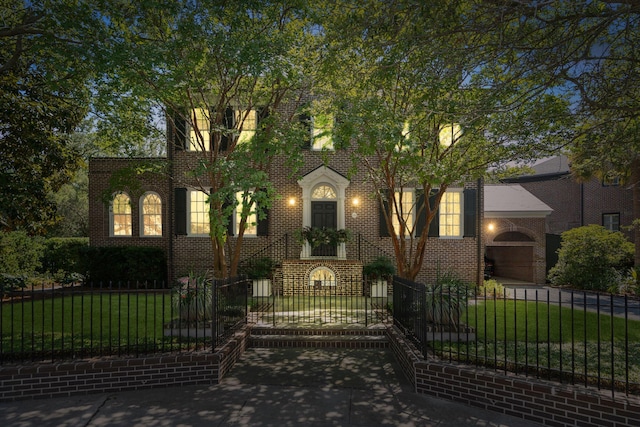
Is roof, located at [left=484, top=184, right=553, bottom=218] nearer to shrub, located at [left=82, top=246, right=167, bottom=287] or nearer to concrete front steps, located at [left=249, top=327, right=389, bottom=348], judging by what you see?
concrete front steps, located at [left=249, top=327, right=389, bottom=348]

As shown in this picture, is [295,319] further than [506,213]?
No

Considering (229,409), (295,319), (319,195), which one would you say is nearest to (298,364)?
(229,409)

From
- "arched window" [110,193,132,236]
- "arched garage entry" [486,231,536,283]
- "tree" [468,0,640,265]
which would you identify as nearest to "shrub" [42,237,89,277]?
"arched window" [110,193,132,236]

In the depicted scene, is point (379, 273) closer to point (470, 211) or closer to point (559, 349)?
point (470, 211)

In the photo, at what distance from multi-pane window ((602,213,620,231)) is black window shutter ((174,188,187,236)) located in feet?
75.2

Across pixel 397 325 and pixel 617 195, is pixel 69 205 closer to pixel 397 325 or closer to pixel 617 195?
pixel 397 325

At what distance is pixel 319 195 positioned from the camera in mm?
15250

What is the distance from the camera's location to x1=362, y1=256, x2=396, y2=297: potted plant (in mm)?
13531

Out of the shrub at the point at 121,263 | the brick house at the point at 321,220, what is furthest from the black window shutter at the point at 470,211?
the shrub at the point at 121,263

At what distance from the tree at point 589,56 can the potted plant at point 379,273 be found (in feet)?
23.1

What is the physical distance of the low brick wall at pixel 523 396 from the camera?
14.4ft

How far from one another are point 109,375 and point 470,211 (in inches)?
520

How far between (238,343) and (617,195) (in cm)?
2413

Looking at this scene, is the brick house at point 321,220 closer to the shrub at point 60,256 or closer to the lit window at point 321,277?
the lit window at point 321,277
